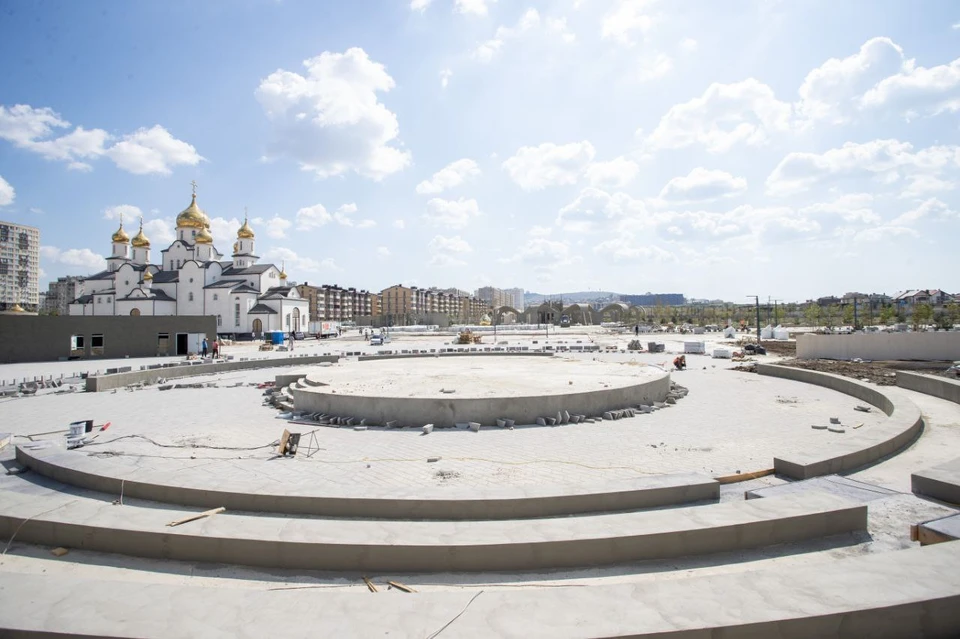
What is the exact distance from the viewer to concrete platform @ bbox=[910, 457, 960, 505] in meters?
5.75

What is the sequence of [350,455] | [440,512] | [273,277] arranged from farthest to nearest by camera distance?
1. [273,277]
2. [350,455]
3. [440,512]

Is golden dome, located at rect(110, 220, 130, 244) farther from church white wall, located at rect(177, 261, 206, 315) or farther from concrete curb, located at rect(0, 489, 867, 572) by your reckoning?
concrete curb, located at rect(0, 489, 867, 572)

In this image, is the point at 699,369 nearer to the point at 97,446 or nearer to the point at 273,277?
the point at 97,446

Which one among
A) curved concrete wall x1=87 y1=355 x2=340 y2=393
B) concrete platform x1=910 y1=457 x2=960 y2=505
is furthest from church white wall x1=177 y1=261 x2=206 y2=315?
concrete platform x1=910 y1=457 x2=960 y2=505

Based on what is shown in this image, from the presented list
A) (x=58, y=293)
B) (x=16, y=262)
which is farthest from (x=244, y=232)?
(x=58, y=293)

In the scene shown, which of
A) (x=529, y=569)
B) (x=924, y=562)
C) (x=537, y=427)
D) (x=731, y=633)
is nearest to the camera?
(x=731, y=633)

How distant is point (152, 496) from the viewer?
6.23 m

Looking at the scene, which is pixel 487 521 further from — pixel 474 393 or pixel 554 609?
pixel 474 393

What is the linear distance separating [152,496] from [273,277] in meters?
69.2

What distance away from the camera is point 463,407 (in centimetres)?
1117

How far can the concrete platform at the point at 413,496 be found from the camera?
5.44m

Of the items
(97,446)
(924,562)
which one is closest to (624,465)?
(924,562)

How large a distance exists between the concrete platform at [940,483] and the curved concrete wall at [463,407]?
6.38 metres

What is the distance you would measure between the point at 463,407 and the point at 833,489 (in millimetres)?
6900
